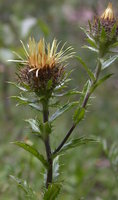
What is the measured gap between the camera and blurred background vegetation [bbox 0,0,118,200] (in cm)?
291

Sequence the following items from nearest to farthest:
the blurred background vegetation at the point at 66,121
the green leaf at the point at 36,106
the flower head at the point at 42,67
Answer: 1. the flower head at the point at 42,67
2. the green leaf at the point at 36,106
3. the blurred background vegetation at the point at 66,121

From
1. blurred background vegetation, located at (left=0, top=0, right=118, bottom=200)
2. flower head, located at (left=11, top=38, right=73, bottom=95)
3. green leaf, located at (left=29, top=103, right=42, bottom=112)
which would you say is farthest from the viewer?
blurred background vegetation, located at (left=0, top=0, right=118, bottom=200)

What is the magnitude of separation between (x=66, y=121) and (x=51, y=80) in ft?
11.8

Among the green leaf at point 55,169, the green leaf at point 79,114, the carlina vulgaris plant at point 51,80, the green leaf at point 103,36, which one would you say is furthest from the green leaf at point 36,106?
the green leaf at point 103,36

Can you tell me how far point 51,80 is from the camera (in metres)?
1.44

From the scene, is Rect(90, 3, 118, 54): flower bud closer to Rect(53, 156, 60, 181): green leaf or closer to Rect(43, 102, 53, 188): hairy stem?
Rect(43, 102, 53, 188): hairy stem

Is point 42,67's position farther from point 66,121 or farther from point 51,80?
point 66,121

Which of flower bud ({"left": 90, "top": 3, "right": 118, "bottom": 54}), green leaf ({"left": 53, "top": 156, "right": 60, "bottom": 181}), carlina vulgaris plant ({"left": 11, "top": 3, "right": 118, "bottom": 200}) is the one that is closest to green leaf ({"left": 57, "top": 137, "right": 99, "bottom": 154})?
carlina vulgaris plant ({"left": 11, "top": 3, "right": 118, "bottom": 200})

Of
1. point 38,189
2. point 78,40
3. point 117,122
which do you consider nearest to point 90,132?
point 117,122

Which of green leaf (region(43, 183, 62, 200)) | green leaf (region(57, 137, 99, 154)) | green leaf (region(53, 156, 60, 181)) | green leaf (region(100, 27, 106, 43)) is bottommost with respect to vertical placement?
green leaf (region(43, 183, 62, 200))

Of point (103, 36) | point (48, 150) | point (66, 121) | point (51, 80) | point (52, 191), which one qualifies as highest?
point (103, 36)

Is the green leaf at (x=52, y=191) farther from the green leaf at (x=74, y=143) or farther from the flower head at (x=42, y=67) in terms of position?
the flower head at (x=42, y=67)

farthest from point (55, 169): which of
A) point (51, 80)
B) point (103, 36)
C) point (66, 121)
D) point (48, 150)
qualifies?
point (66, 121)

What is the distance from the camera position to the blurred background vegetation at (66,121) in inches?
115
